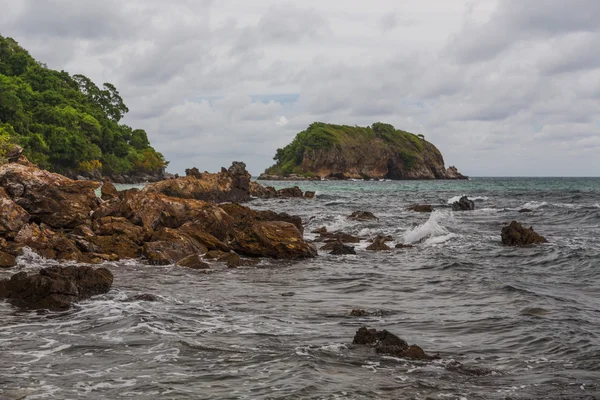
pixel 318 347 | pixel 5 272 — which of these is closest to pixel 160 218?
pixel 5 272

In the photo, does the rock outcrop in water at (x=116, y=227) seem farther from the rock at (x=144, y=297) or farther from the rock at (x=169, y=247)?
the rock at (x=144, y=297)

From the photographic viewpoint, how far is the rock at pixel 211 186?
5328 cm

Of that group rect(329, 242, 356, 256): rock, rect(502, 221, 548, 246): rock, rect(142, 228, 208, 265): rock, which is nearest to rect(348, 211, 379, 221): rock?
rect(502, 221, 548, 246): rock

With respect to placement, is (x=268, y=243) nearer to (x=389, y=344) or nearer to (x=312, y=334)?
(x=312, y=334)

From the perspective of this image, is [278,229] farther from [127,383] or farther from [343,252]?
[127,383]

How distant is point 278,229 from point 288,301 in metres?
9.24

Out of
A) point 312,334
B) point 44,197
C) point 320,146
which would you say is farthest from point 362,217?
point 320,146

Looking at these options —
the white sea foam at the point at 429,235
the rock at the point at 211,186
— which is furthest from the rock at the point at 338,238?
the rock at the point at 211,186

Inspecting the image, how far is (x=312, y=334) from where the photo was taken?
1162 cm

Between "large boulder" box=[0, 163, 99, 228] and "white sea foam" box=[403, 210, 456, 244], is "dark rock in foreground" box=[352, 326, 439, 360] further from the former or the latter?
"white sea foam" box=[403, 210, 456, 244]

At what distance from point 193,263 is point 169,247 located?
1989 millimetres

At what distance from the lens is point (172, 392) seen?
8266 millimetres

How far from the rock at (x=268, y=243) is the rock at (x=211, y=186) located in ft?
89.7

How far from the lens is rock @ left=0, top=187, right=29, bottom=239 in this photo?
66.9 feet
